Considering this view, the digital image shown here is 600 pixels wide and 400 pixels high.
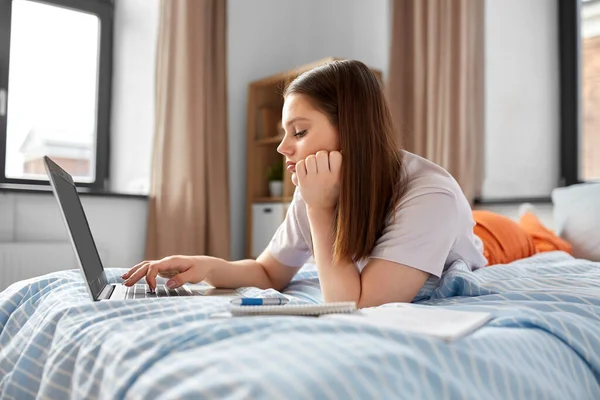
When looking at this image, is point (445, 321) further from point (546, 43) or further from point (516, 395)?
point (546, 43)

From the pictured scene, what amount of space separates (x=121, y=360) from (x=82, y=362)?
0.29 ft

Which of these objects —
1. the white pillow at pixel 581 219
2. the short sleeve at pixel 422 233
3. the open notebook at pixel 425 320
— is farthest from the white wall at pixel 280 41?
the open notebook at pixel 425 320

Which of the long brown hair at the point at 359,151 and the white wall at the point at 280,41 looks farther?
the white wall at the point at 280,41

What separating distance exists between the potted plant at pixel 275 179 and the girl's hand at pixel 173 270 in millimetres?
2188

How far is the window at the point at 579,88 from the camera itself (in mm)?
2773

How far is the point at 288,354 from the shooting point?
56 cm

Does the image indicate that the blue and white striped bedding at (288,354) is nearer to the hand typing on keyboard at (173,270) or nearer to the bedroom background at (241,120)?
the hand typing on keyboard at (173,270)

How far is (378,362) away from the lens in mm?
554

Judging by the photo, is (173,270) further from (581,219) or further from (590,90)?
(590,90)

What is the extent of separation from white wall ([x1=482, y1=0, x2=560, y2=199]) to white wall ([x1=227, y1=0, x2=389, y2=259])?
26.1 inches

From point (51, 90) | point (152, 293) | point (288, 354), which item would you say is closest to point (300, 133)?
point (152, 293)

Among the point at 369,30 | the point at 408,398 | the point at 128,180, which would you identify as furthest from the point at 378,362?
the point at 369,30

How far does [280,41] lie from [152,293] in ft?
9.92

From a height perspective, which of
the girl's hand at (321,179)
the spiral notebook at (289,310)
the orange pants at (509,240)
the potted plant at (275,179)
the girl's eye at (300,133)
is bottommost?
the spiral notebook at (289,310)
